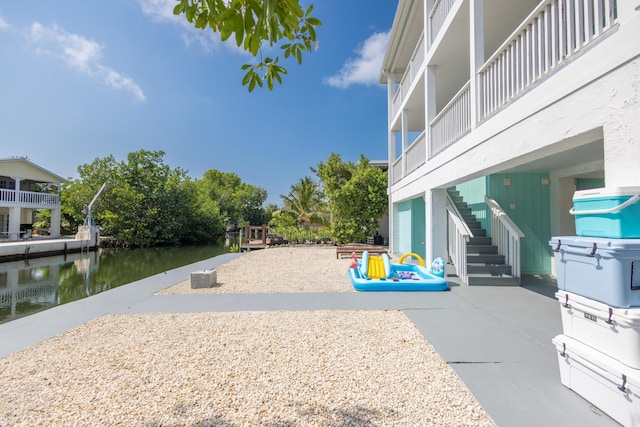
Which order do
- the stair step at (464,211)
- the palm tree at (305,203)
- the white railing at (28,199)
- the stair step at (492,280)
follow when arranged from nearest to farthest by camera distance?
the stair step at (492,280) → the stair step at (464,211) → the white railing at (28,199) → the palm tree at (305,203)

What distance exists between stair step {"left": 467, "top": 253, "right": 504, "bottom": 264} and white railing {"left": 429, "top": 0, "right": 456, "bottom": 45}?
5.59 metres

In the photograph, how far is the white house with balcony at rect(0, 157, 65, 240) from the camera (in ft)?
72.1

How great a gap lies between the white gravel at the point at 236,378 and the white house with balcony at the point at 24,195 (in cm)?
2665

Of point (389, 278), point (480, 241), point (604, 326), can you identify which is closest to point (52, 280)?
point (389, 278)

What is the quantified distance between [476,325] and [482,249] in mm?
3943

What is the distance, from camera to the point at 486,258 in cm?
726

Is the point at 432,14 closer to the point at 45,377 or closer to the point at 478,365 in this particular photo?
the point at 478,365

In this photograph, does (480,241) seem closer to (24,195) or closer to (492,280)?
(492,280)

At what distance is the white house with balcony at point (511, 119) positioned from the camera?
2352mm

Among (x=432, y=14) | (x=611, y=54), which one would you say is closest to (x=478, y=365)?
(x=611, y=54)

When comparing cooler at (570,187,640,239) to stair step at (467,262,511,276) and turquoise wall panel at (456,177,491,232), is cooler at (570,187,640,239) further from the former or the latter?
turquoise wall panel at (456,177,491,232)

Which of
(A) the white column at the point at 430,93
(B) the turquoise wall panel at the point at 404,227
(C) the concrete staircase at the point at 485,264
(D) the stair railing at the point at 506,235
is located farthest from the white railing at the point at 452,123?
(B) the turquoise wall panel at the point at 404,227

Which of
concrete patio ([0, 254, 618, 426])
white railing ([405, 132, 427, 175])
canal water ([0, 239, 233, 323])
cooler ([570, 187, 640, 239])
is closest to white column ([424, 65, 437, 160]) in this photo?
white railing ([405, 132, 427, 175])

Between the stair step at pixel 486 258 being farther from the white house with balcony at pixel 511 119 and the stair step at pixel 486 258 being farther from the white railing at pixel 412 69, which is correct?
the white railing at pixel 412 69
